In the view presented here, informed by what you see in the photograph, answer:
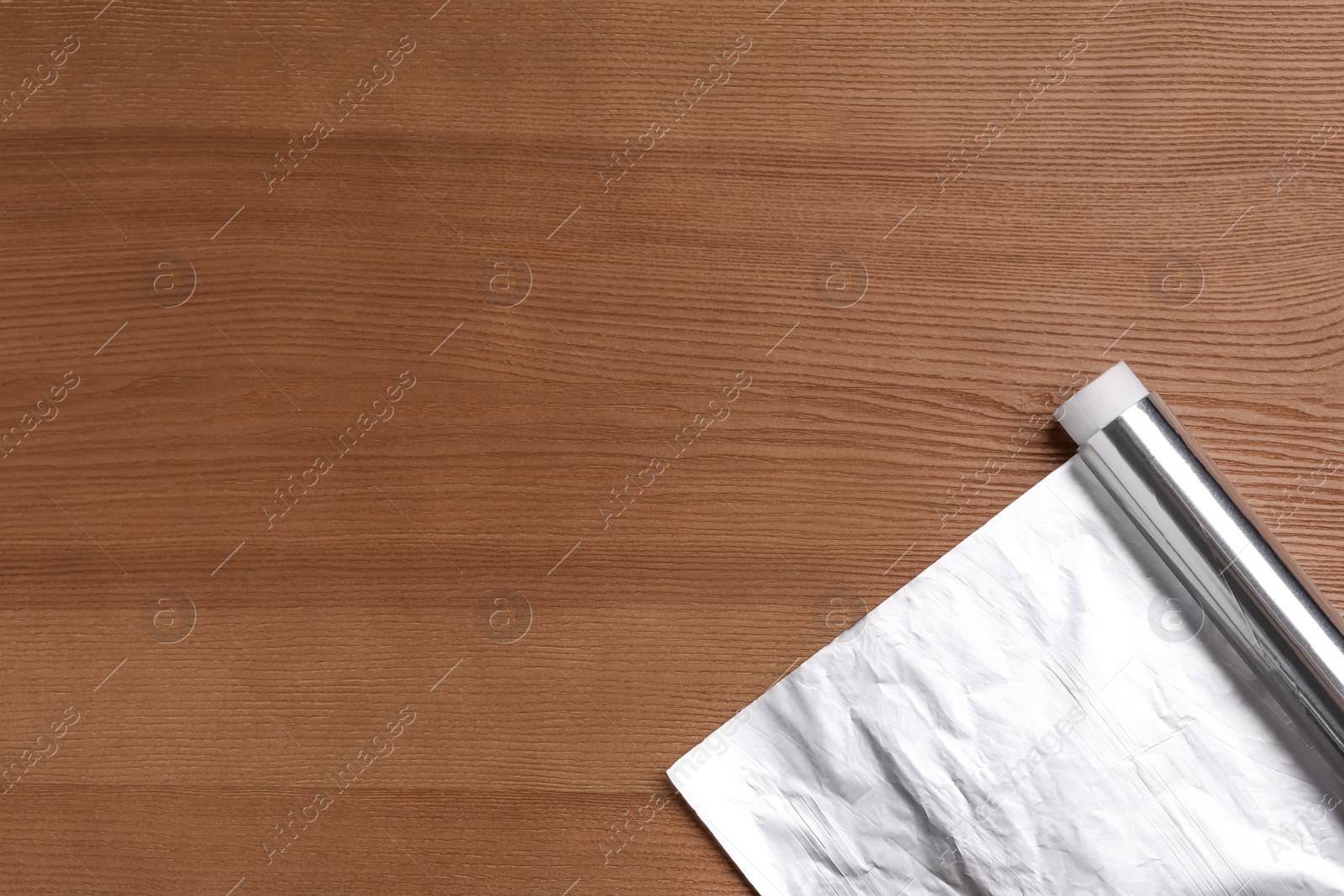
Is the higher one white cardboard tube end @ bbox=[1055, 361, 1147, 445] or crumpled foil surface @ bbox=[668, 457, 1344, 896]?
white cardboard tube end @ bbox=[1055, 361, 1147, 445]

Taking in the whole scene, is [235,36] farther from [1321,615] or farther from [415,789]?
[1321,615]

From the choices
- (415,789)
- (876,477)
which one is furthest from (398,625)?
(876,477)

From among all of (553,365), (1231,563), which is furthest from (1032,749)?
(553,365)

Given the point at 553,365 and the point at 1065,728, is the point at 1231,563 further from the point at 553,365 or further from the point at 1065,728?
the point at 553,365

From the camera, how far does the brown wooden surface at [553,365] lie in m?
0.59

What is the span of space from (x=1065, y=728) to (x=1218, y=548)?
0.16 metres

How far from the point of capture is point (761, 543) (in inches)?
23.6

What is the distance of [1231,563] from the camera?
1.76ft

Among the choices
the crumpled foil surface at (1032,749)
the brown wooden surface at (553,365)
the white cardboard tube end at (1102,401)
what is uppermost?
the brown wooden surface at (553,365)

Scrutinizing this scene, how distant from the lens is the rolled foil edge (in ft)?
1.74

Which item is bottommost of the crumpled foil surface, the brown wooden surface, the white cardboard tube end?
the crumpled foil surface

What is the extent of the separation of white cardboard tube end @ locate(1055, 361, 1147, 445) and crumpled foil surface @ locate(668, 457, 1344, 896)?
0.04 m

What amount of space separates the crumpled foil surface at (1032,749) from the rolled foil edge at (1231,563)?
2cm

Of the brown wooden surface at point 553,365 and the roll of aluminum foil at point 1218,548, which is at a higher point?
the brown wooden surface at point 553,365
